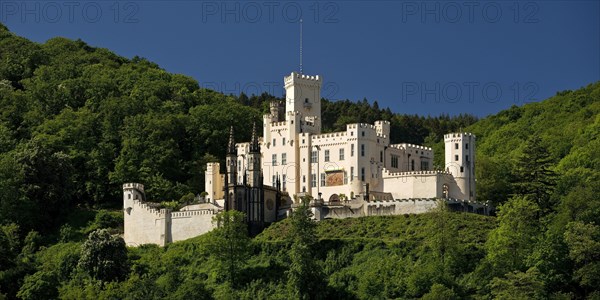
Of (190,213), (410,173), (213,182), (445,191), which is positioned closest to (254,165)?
(190,213)

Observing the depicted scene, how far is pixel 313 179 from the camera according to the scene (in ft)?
346

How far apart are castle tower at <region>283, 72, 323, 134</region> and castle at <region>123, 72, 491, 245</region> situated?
13cm

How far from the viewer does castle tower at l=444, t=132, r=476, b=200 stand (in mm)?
101938

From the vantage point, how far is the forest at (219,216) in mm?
87938

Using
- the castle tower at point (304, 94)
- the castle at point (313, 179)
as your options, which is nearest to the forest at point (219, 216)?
the castle at point (313, 179)

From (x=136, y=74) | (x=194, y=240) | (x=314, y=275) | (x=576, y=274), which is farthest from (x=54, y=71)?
(x=576, y=274)

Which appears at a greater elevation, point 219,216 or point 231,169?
point 231,169

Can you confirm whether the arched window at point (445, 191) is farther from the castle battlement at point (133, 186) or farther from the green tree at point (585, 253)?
the castle battlement at point (133, 186)

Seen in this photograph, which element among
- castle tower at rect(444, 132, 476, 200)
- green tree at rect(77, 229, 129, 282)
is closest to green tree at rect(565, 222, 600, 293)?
castle tower at rect(444, 132, 476, 200)

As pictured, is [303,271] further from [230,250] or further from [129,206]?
[129,206]

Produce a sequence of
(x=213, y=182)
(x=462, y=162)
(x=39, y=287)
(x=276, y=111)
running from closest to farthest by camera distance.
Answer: (x=39, y=287) < (x=462, y=162) < (x=213, y=182) < (x=276, y=111)

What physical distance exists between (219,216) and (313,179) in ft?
35.4

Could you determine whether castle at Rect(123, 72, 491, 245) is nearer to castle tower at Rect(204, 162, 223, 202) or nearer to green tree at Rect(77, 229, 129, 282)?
castle tower at Rect(204, 162, 223, 202)

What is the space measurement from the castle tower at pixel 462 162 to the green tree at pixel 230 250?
17124 millimetres
